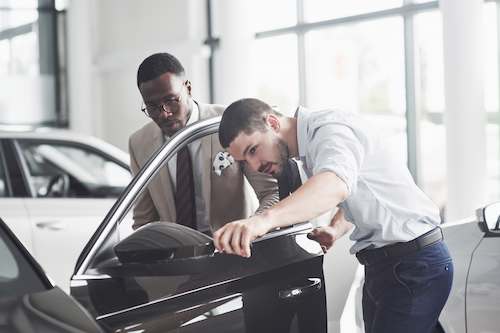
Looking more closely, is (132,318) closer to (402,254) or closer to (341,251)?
(402,254)

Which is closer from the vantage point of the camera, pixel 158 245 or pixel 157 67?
pixel 158 245

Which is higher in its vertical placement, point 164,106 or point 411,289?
point 164,106

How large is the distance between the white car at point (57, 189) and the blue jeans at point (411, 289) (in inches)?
67.5

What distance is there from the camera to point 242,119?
168 cm

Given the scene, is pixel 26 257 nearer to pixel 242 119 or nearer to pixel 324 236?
pixel 242 119

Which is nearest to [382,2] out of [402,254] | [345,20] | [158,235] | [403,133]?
[345,20]

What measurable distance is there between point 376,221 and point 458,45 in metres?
4.15

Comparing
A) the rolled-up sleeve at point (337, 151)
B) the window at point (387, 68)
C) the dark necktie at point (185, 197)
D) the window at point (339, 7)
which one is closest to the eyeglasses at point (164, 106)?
the dark necktie at point (185, 197)

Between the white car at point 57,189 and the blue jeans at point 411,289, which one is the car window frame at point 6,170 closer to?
the white car at point 57,189

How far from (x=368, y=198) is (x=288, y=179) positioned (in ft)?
0.68

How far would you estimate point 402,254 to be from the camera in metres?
1.87

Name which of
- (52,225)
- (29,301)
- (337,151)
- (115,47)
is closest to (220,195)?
(337,151)

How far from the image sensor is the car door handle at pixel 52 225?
343 cm

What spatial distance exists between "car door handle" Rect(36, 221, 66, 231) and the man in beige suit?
4.77 ft
